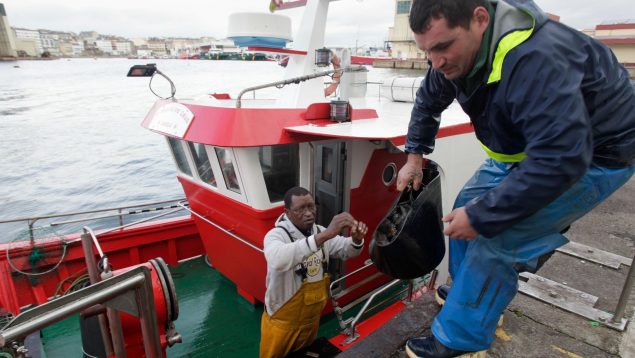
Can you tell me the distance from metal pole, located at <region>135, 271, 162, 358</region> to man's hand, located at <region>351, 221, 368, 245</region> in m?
1.42

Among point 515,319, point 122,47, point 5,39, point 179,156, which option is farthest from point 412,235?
point 122,47

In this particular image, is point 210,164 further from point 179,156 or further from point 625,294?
point 625,294

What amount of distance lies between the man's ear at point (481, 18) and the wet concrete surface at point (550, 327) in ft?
6.18

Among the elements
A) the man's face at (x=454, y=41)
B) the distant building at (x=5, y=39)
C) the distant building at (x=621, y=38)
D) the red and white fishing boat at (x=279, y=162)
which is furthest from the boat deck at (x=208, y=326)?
the distant building at (x=5, y=39)

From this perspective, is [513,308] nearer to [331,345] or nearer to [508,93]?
[331,345]

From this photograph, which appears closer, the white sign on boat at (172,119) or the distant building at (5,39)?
the white sign on boat at (172,119)

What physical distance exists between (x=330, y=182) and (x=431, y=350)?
284 centimetres

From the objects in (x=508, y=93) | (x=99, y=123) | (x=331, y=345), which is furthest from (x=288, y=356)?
(x=99, y=123)

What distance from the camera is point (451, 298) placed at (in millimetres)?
1816

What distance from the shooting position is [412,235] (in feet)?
7.17

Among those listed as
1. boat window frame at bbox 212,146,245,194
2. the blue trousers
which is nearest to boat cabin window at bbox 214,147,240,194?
boat window frame at bbox 212,146,245,194

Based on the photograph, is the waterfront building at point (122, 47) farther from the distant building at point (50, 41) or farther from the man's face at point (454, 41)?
the man's face at point (454, 41)

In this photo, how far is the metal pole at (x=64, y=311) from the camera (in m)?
1.27

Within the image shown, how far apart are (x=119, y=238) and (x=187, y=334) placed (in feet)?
6.31
